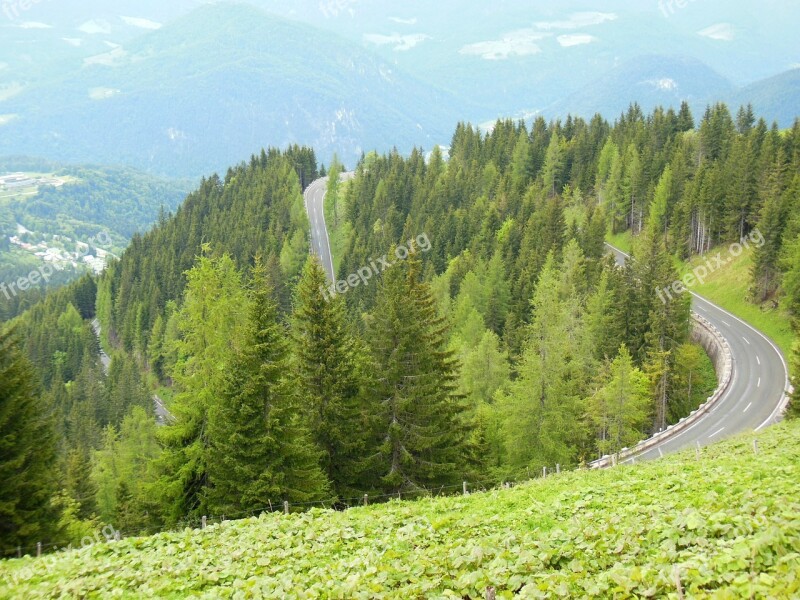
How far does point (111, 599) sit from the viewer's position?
12102mm

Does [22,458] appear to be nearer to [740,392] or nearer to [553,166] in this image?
[740,392]

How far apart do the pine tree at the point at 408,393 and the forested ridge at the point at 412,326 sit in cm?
11

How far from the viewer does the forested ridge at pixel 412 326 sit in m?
26.2

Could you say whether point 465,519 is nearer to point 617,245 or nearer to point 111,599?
point 111,599

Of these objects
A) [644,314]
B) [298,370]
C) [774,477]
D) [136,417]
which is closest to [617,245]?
[644,314]

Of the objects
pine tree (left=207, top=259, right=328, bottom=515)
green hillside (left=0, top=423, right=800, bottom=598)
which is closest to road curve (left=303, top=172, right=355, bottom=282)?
pine tree (left=207, top=259, right=328, bottom=515)

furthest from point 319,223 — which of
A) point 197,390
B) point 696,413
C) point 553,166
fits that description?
point 197,390

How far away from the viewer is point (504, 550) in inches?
442

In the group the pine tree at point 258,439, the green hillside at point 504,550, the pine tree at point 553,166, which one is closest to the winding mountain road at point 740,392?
the pine tree at point 258,439

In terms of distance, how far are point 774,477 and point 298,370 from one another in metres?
18.7

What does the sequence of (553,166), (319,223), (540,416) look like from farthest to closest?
1. (319,223)
2. (553,166)
3. (540,416)

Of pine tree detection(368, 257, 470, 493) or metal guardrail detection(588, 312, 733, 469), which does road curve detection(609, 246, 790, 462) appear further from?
pine tree detection(368, 257, 470, 493)

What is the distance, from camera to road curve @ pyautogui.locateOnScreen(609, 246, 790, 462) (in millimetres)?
42625

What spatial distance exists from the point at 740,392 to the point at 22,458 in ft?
165
